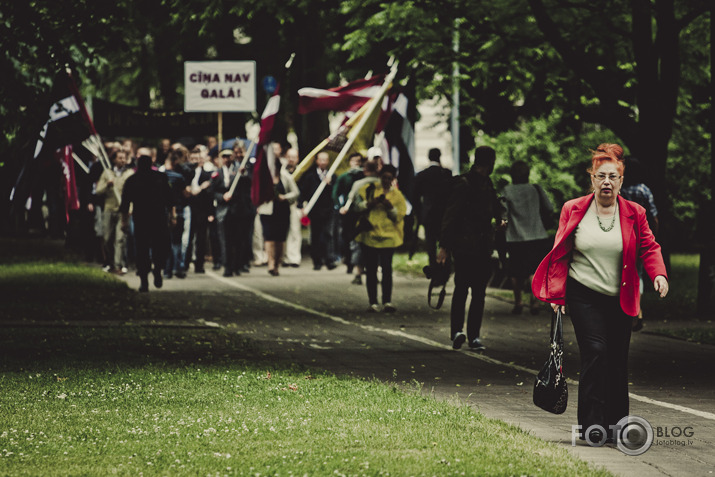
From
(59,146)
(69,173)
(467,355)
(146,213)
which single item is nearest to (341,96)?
(146,213)

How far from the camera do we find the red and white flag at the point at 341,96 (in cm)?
2038

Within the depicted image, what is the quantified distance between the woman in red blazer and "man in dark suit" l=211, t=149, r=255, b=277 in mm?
14731

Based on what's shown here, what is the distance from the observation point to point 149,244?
18.6 meters

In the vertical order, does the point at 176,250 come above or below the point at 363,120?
below

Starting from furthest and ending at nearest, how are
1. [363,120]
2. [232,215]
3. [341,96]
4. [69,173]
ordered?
1. [232,215]
2. [341,96]
3. [363,120]
4. [69,173]

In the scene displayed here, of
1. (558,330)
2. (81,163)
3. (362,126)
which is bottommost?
(558,330)

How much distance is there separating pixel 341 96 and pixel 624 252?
13.3 meters

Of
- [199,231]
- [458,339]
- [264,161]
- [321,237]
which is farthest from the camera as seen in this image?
[321,237]

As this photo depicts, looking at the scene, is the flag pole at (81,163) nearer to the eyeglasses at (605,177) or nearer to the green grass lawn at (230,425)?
the green grass lawn at (230,425)

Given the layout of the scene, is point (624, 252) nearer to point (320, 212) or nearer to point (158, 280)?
point (158, 280)

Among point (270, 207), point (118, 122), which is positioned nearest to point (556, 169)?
point (270, 207)

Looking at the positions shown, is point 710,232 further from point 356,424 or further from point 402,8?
point 356,424

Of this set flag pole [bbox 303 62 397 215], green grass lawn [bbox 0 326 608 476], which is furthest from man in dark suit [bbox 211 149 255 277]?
green grass lawn [bbox 0 326 608 476]

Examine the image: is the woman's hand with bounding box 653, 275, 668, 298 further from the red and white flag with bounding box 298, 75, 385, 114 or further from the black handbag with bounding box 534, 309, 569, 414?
the red and white flag with bounding box 298, 75, 385, 114
